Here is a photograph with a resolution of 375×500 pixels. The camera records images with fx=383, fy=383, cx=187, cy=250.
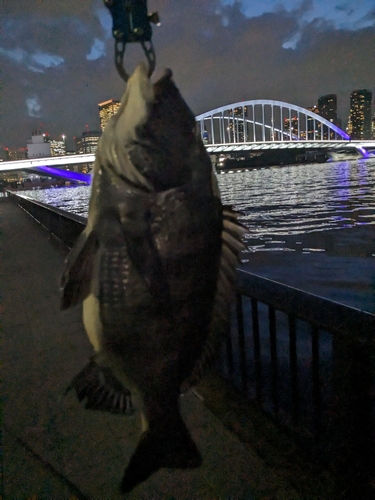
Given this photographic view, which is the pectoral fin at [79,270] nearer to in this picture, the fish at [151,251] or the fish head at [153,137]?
the fish at [151,251]

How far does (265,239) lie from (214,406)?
14326 millimetres

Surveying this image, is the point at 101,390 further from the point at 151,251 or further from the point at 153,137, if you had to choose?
the point at 153,137

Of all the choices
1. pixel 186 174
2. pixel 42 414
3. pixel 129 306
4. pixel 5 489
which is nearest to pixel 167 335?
pixel 129 306

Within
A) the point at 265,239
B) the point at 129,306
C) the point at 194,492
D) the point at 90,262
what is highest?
the point at 90,262

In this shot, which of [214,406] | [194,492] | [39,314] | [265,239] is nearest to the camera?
[194,492]

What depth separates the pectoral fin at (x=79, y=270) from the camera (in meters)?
1.71

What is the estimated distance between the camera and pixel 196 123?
179 cm

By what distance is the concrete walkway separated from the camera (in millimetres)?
2756

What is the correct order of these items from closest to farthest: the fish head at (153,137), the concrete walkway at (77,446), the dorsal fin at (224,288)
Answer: the fish head at (153,137) < the dorsal fin at (224,288) < the concrete walkway at (77,446)

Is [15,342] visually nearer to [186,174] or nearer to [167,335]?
[167,335]

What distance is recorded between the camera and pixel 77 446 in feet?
10.5

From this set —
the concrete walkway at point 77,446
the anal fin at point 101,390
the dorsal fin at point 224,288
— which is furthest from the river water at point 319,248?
the anal fin at point 101,390

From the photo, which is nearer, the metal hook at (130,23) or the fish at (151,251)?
the fish at (151,251)

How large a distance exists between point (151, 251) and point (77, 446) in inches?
92.7
